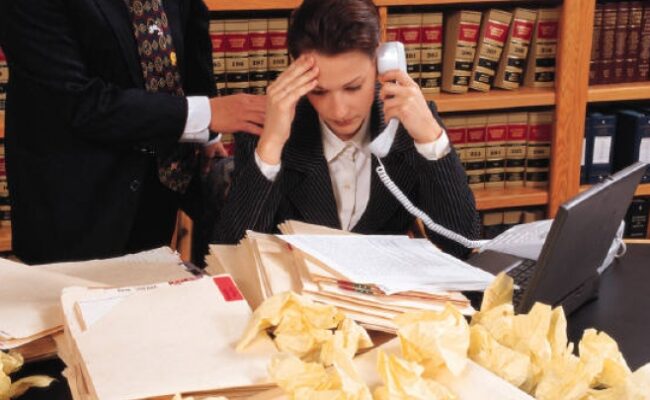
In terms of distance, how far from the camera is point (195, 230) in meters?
2.10

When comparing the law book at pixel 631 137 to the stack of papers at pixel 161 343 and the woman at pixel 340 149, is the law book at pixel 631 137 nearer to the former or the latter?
the woman at pixel 340 149

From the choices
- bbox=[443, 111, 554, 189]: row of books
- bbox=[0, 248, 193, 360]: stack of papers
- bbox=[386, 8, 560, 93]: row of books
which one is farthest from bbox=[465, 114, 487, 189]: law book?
bbox=[0, 248, 193, 360]: stack of papers

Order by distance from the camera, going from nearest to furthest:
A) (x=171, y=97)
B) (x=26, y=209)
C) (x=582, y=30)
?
(x=171, y=97), (x=26, y=209), (x=582, y=30)

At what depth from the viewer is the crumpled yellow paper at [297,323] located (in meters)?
0.82

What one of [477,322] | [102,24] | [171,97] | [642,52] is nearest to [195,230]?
[171,97]

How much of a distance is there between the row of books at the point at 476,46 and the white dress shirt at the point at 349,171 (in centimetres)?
99

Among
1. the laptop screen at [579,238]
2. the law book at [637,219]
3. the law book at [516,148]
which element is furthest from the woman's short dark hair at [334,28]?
the law book at [637,219]

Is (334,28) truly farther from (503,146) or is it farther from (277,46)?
(503,146)

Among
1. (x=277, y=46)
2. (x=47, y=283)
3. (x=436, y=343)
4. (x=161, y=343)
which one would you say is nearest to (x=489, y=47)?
(x=277, y=46)

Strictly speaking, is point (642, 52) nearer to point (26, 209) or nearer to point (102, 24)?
point (102, 24)

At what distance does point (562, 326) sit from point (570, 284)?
0.48m

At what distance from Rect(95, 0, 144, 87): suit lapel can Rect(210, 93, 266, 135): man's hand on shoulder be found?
194 mm

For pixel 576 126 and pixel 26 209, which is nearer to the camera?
pixel 26 209

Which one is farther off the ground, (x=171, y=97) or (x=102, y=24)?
(x=102, y=24)
